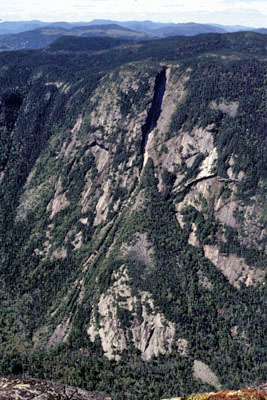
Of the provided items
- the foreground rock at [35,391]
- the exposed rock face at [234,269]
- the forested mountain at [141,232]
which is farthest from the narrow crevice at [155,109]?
the foreground rock at [35,391]

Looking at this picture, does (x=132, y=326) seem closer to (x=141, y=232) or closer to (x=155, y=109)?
(x=141, y=232)

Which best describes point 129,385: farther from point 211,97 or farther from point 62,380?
point 211,97

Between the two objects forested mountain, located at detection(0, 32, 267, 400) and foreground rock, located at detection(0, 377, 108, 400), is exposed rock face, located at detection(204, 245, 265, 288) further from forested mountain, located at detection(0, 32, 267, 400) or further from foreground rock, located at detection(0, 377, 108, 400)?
foreground rock, located at detection(0, 377, 108, 400)

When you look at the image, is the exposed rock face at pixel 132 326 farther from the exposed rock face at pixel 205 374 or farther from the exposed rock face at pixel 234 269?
the exposed rock face at pixel 234 269

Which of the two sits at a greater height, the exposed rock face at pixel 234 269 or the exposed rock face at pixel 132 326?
the exposed rock face at pixel 234 269

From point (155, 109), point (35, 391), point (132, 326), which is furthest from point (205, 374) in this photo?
point (155, 109)
